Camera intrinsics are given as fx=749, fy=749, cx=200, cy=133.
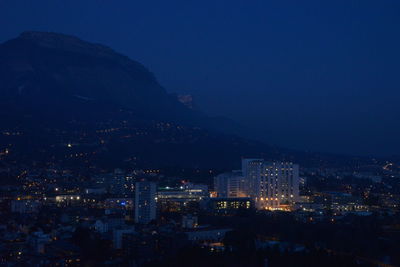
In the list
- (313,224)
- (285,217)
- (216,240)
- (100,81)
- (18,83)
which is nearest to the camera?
(216,240)

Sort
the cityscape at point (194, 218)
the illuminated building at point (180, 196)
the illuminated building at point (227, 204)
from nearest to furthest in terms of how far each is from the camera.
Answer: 1. the cityscape at point (194, 218)
2. the illuminated building at point (227, 204)
3. the illuminated building at point (180, 196)

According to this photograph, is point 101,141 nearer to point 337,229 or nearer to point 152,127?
point 152,127

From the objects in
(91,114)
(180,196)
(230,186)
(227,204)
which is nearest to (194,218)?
(227,204)

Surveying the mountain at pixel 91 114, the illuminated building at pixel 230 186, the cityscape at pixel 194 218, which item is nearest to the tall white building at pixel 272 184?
the cityscape at pixel 194 218

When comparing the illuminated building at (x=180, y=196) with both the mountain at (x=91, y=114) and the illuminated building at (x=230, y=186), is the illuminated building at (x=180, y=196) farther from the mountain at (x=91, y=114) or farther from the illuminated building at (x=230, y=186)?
the mountain at (x=91, y=114)

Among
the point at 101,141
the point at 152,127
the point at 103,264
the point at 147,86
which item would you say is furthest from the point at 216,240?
the point at 147,86

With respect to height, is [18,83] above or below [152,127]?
above

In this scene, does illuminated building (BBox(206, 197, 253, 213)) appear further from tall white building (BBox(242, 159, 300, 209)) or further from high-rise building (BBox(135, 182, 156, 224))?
high-rise building (BBox(135, 182, 156, 224))
